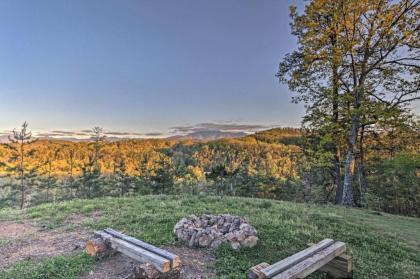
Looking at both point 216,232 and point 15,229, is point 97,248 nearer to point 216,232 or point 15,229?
point 216,232

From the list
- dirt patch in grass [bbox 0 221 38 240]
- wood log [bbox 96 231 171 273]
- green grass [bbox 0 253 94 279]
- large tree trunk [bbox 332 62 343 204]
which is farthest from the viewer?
large tree trunk [bbox 332 62 343 204]

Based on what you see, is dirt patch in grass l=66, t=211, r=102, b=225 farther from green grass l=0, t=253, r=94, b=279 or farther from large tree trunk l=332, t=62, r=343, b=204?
large tree trunk l=332, t=62, r=343, b=204

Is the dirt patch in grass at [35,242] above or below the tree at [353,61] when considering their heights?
below

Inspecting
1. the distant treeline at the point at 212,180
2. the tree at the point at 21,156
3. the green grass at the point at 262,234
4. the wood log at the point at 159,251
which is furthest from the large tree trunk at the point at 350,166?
the tree at the point at 21,156

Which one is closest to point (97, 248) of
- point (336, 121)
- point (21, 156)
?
point (336, 121)

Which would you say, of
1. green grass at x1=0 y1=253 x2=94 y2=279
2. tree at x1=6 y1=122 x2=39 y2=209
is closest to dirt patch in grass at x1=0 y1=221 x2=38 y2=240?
green grass at x1=0 y1=253 x2=94 y2=279

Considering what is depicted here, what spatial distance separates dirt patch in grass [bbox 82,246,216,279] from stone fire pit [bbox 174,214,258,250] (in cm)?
Result: 22

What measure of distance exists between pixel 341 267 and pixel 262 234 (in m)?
1.76

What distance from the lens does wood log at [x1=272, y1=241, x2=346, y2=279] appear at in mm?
2884

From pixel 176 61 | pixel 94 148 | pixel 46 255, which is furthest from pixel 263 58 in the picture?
pixel 94 148

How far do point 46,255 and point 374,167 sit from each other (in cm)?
2056

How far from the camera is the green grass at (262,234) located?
410 cm

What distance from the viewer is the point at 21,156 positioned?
77.2 feet

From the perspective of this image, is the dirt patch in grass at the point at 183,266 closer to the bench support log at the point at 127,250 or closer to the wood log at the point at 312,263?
the bench support log at the point at 127,250
